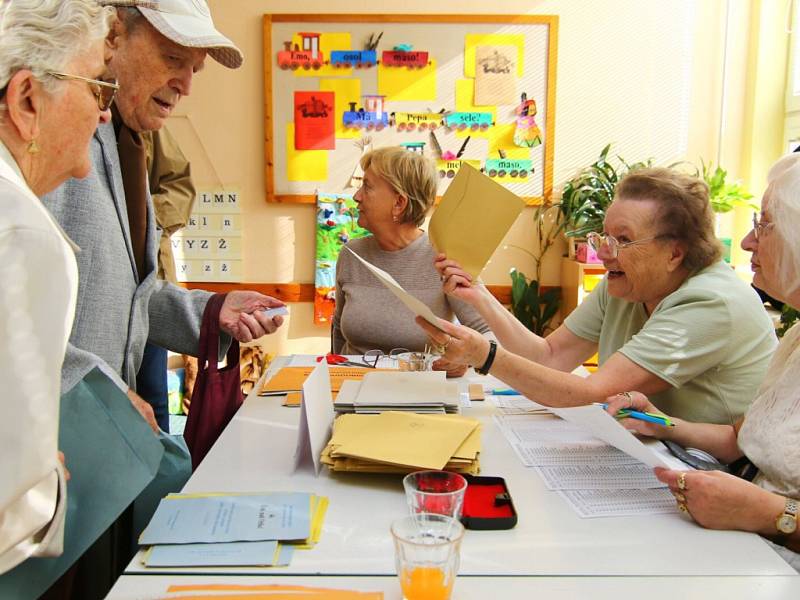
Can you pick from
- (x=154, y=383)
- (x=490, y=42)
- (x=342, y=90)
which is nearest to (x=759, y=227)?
(x=154, y=383)

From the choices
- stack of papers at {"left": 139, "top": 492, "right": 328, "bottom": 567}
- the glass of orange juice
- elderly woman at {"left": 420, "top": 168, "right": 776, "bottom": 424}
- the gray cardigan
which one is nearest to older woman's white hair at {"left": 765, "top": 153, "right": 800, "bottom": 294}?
elderly woman at {"left": 420, "top": 168, "right": 776, "bottom": 424}

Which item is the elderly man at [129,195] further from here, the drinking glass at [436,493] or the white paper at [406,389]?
the drinking glass at [436,493]

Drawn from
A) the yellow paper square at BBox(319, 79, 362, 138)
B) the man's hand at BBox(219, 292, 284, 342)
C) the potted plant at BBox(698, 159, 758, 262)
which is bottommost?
the man's hand at BBox(219, 292, 284, 342)

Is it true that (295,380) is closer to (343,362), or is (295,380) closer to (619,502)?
→ (343,362)

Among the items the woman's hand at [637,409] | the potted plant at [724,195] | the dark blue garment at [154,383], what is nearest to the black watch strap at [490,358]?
the woman's hand at [637,409]

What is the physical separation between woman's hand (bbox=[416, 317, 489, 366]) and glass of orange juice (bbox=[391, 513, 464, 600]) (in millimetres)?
760

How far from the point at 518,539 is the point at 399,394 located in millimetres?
636

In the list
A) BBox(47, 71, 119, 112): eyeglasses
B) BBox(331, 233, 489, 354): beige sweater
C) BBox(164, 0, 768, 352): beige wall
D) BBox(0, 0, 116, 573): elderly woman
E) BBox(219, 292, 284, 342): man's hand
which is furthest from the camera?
BBox(164, 0, 768, 352): beige wall

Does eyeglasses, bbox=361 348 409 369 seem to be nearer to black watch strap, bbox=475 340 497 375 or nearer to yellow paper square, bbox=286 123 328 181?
black watch strap, bbox=475 340 497 375

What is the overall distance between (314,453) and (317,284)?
2616 mm

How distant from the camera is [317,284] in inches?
153

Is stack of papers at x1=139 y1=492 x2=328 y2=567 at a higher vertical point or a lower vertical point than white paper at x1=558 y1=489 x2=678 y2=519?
higher

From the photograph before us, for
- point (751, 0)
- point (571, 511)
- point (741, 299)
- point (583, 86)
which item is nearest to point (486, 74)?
point (583, 86)

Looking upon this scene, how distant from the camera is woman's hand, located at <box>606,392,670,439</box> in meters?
1.50
